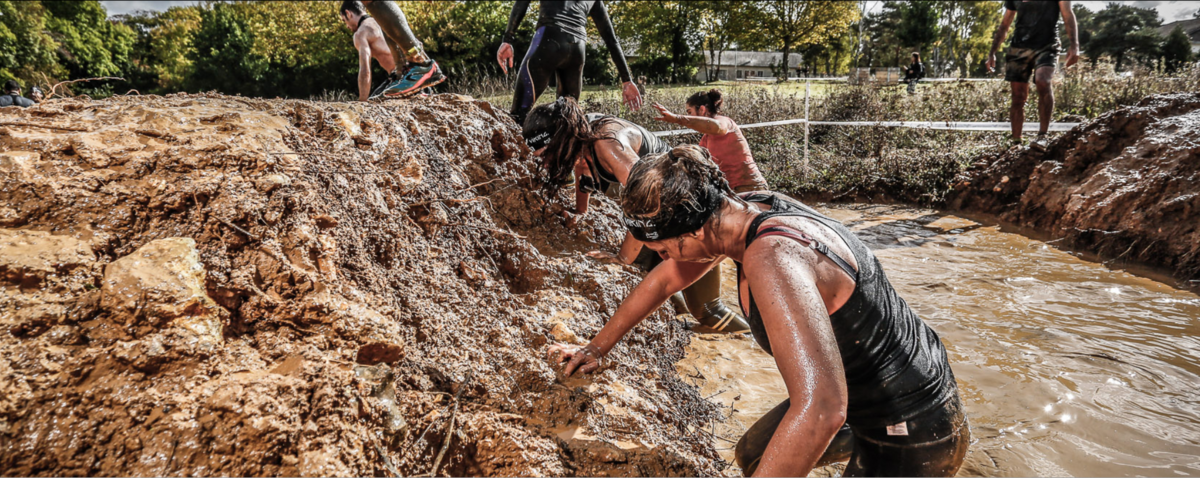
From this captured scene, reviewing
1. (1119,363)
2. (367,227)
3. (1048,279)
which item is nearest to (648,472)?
(367,227)

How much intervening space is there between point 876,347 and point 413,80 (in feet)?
15.7

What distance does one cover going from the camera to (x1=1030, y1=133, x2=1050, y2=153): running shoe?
6910mm

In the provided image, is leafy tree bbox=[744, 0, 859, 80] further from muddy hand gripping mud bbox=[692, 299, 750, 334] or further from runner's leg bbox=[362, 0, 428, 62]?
muddy hand gripping mud bbox=[692, 299, 750, 334]

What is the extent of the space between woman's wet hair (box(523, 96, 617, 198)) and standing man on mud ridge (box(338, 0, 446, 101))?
7.90 ft

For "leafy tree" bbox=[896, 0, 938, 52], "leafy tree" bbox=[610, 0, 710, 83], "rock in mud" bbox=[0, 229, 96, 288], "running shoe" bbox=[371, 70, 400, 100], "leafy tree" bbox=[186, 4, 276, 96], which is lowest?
"rock in mud" bbox=[0, 229, 96, 288]

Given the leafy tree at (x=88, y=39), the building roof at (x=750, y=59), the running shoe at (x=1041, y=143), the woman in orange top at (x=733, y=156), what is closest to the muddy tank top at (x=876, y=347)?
the woman in orange top at (x=733, y=156)

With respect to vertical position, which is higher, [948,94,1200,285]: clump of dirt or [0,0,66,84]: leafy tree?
[0,0,66,84]: leafy tree

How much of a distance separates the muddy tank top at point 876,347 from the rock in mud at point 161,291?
151cm

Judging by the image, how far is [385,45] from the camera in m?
5.22

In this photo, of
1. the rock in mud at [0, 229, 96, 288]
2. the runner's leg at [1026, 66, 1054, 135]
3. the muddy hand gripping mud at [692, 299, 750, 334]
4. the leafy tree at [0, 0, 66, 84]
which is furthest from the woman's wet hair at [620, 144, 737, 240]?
the leafy tree at [0, 0, 66, 84]

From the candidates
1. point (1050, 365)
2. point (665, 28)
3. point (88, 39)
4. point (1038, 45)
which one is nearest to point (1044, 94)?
point (1038, 45)

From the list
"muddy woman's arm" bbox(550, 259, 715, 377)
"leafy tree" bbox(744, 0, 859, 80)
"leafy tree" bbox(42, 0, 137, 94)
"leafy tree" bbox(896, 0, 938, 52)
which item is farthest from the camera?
"leafy tree" bbox(896, 0, 938, 52)

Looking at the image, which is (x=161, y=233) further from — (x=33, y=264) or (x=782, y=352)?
(x=782, y=352)

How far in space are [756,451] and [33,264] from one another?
229 cm
